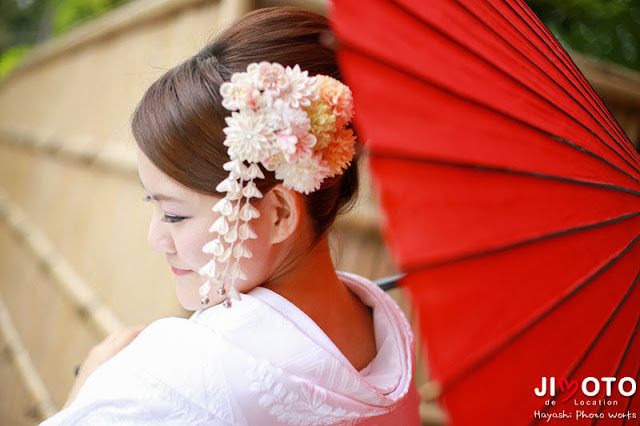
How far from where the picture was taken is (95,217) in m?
3.53

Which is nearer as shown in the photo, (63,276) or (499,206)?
(499,206)

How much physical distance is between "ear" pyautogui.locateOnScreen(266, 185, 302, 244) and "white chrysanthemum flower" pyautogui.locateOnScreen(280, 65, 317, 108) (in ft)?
0.67

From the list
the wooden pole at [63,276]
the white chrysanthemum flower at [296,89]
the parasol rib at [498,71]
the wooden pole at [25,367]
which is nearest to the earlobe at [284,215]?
the white chrysanthemum flower at [296,89]

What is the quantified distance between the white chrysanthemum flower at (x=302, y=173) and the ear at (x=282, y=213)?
7 cm

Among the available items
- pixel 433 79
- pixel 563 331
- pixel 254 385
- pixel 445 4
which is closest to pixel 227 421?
pixel 254 385

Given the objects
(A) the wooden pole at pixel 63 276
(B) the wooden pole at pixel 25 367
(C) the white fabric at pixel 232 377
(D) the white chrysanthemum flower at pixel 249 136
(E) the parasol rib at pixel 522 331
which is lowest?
(B) the wooden pole at pixel 25 367

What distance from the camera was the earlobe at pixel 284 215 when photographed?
1.31m

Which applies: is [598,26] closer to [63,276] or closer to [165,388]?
[165,388]

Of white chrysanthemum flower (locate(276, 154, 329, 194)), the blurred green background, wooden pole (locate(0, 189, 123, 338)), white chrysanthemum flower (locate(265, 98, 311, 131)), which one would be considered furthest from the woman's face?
the blurred green background

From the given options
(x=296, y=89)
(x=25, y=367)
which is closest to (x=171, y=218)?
(x=296, y=89)

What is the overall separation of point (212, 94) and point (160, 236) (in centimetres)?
34

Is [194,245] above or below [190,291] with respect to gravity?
above

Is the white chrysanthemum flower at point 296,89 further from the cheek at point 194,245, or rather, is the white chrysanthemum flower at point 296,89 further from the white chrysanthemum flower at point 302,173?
the cheek at point 194,245

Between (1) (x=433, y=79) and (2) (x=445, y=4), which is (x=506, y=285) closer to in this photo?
(1) (x=433, y=79)
